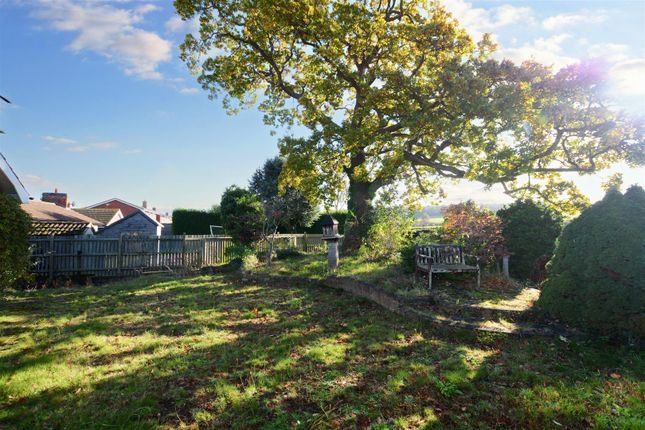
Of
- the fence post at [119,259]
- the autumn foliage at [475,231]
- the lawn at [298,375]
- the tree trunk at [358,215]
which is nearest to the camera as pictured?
the lawn at [298,375]

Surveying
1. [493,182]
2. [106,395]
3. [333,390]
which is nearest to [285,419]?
[333,390]

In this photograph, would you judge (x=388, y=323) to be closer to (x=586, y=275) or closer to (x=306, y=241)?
(x=586, y=275)

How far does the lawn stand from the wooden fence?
744cm

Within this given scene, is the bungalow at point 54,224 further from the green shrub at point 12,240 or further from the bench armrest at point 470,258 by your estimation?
the bench armrest at point 470,258

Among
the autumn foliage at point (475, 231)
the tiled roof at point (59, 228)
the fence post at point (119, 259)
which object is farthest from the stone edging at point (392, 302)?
the tiled roof at point (59, 228)

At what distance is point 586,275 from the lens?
20.6 ft

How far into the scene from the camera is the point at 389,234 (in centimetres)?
1312

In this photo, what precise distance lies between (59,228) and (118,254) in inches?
209

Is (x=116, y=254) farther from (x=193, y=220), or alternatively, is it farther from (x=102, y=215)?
(x=102, y=215)

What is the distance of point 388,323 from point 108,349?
544cm

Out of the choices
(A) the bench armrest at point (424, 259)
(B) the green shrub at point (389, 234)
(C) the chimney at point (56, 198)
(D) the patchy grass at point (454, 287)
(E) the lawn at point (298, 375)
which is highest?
(C) the chimney at point (56, 198)

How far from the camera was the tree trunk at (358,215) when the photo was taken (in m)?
15.7

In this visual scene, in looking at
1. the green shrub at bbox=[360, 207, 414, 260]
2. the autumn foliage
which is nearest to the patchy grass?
the autumn foliage

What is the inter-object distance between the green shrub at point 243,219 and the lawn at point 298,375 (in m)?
9.74
